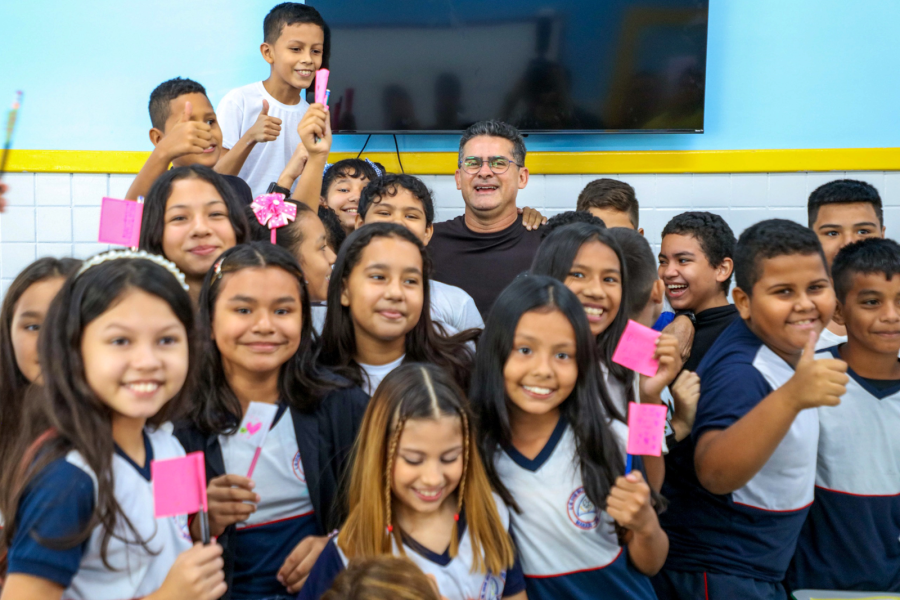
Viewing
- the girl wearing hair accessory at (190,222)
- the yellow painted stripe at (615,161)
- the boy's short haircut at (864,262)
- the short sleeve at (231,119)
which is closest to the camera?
the boy's short haircut at (864,262)

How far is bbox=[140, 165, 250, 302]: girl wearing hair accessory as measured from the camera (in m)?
2.42

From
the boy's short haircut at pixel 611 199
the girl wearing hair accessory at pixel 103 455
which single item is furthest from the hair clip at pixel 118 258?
the boy's short haircut at pixel 611 199

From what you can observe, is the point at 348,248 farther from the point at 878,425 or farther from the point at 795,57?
the point at 795,57

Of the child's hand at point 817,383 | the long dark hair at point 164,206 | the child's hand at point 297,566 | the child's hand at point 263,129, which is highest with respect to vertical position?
the child's hand at point 263,129

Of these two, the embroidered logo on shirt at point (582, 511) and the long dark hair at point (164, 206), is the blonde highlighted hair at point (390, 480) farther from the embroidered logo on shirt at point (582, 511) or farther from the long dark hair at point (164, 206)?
the long dark hair at point (164, 206)

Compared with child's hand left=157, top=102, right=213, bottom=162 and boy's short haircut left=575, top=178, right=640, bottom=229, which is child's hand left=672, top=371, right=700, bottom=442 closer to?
boy's short haircut left=575, top=178, right=640, bottom=229

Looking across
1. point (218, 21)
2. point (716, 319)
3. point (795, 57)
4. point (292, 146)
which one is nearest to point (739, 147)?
point (795, 57)

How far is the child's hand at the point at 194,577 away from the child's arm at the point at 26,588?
0.59 feet

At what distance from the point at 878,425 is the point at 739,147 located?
2478 mm

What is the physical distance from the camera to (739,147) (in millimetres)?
4234

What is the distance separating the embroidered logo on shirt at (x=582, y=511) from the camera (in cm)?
182

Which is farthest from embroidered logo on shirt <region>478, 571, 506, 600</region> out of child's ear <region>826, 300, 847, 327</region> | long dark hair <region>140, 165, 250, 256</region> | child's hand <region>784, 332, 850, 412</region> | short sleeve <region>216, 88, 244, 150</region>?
short sleeve <region>216, 88, 244, 150</region>

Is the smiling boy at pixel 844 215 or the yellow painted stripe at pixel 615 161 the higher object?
the yellow painted stripe at pixel 615 161

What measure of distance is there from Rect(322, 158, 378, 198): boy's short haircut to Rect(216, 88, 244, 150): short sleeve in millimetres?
546
